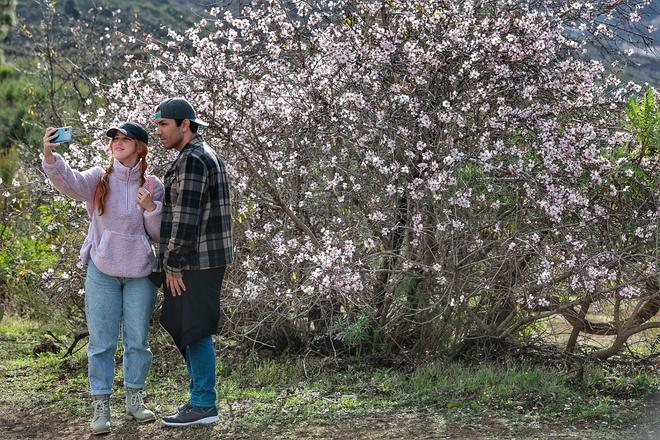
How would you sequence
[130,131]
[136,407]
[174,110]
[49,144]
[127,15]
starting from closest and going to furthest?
[49,144]
[174,110]
[130,131]
[136,407]
[127,15]

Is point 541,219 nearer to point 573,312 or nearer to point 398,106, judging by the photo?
point 573,312

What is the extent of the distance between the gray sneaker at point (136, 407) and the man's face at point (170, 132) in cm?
142

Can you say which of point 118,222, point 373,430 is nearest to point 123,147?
point 118,222

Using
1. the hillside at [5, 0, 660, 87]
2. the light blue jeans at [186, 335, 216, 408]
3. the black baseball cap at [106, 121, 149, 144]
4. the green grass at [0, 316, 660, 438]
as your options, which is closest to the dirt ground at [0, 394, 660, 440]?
the green grass at [0, 316, 660, 438]

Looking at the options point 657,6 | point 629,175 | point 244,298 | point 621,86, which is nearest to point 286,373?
point 244,298

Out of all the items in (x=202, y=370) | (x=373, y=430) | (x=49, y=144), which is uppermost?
(x=49, y=144)

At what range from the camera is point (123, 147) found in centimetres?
493

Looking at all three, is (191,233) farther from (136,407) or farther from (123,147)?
(136,407)

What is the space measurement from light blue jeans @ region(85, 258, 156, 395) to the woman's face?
585mm

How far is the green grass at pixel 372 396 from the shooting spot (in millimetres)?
5047

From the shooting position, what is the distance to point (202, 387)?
196 inches

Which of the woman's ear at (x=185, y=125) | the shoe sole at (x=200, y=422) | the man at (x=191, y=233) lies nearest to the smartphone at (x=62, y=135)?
the man at (x=191, y=233)

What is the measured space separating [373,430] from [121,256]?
1.65 meters

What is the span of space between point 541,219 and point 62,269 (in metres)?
4.00
